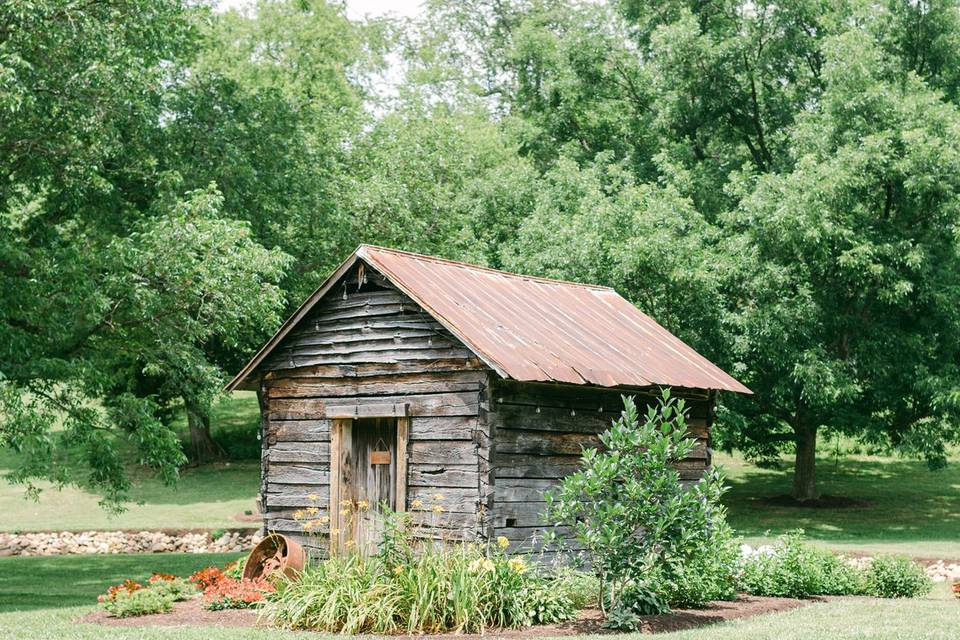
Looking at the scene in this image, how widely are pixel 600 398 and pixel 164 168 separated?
47.8ft

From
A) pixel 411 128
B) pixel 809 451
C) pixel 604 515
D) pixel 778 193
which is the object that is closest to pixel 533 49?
pixel 411 128

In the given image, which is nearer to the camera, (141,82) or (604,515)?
(604,515)

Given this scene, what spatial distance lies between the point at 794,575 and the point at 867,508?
16.1m

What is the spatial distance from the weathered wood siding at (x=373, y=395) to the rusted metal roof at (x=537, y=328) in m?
0.38

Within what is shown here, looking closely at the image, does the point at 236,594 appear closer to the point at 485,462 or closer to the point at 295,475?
the point at 295,475

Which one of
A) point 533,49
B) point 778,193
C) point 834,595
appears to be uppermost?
point 533,49

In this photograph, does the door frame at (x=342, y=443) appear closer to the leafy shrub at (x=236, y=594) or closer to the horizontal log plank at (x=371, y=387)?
the horizontal log plank at (x=371, y=387)

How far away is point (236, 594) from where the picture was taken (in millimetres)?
12492

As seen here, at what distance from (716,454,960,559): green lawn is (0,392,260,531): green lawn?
1306 centimetres

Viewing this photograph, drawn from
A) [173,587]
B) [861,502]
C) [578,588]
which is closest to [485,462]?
[578,588]

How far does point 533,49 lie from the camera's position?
35406mm

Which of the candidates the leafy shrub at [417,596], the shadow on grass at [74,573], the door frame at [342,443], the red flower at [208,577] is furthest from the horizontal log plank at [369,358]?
the shadow on grass at [74,573]

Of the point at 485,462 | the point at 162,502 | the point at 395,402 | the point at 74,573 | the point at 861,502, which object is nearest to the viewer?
the point at 485,462

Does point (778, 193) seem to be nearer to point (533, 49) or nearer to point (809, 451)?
point (809, 451)
